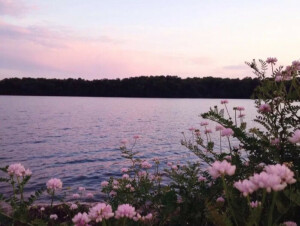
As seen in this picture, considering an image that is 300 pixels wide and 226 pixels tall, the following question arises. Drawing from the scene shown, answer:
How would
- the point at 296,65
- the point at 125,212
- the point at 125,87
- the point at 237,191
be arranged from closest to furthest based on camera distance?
the point at 125,212 → the point at 237,191 → the point at 296,65 → the point at 125,87

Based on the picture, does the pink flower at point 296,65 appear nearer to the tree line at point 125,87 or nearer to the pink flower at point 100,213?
the pink flower at point 100,213

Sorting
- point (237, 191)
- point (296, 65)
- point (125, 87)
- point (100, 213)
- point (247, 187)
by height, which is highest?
point (125, 87)

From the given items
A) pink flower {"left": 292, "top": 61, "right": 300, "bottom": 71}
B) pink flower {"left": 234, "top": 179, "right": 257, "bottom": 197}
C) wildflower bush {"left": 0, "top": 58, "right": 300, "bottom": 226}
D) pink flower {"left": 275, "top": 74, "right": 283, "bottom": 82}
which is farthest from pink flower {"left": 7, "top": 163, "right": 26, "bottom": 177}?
pink flower {"left": 292, "top": 61, "right": 300, "bottom": 71}

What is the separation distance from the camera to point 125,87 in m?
138

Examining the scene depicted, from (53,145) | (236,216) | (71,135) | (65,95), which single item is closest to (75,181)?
(53,145)

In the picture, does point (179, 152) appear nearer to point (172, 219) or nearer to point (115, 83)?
point (172, 219)

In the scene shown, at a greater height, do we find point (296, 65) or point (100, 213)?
point (296, 65)

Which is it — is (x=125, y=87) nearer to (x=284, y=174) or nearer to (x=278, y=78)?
(x=278, y=78)

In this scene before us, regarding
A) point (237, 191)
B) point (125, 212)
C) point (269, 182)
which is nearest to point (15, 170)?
point (125, 212)

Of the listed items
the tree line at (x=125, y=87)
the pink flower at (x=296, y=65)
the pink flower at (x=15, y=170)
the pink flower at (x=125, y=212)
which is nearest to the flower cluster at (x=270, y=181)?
the pink flower at (x=125, y=212)

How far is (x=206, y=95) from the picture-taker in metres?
130

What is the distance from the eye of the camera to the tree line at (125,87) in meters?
126

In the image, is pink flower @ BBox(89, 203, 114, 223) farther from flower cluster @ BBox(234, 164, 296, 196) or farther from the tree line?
the tree line

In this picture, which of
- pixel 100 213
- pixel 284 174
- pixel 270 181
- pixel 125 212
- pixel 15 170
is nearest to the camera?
pixel 270 181
